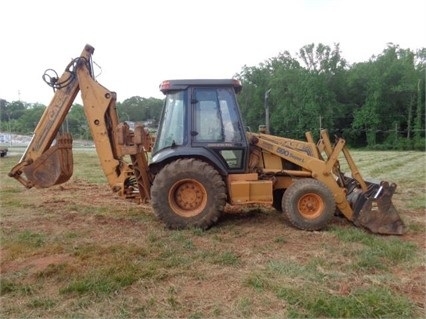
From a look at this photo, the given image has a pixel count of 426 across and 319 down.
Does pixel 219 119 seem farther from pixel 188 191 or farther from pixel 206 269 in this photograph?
pixel 206 269

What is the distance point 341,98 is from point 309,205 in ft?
139

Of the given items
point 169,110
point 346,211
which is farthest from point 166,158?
point 346,211

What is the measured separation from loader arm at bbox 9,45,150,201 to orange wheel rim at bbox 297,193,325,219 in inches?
93.3

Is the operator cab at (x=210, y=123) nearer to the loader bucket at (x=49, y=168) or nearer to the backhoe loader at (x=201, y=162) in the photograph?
the backhoe loader at (x=201, y=162)

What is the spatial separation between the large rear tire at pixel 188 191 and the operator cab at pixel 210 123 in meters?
0.27

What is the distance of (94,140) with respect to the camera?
22.2 ft

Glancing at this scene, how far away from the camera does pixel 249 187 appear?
6.43 metres

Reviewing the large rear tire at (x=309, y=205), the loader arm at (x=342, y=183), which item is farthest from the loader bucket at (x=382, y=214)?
the large rear tire at (x=309, y=205)

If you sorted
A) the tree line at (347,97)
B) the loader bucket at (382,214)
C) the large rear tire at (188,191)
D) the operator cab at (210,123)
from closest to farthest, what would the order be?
the loader bucket at (382,214)
the large rear tire at (188,191)
the operator cab at (210,123)
the tree line at (347,97)

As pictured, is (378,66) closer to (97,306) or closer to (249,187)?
(249,187)

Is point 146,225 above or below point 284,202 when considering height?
below

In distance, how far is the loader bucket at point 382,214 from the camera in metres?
6.08

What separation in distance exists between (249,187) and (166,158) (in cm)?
130

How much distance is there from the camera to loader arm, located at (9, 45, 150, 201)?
6.59 metres
